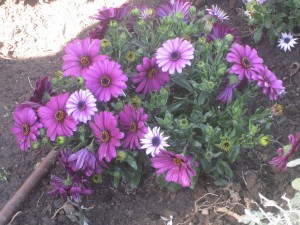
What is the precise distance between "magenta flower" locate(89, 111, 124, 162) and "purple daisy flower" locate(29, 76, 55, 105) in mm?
325

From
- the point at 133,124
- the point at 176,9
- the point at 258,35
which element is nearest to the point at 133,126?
the point at 133,124

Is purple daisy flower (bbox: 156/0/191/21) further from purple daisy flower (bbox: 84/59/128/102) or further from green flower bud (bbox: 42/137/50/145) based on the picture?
green flower bud (bbox: 42/137/50/145)

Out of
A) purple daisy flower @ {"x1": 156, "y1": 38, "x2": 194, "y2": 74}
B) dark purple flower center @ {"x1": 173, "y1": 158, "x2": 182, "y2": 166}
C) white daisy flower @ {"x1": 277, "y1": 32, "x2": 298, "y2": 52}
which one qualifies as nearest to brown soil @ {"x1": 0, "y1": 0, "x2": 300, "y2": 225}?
white daisy flower @ {"x1": 277, "y1": 32, "x2": 298, "y2": 52}

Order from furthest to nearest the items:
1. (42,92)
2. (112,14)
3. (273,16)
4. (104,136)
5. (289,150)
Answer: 1. (273,16)
2. (112,14)
3. (42,92)
4. (104,136)
5. (289,150)

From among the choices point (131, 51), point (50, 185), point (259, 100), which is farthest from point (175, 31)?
point (50, 185)

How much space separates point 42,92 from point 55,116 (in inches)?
8.5

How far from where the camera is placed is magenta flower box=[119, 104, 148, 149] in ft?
5.83

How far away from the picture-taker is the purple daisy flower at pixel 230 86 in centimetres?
187

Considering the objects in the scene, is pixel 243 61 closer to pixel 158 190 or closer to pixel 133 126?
pixel 133 126

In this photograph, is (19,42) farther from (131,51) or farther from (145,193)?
(145,193)

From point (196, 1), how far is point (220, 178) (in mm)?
1481

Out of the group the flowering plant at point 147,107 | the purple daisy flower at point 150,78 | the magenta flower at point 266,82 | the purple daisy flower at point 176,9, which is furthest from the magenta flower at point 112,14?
the magenta flower at point 266,82

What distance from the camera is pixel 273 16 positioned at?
2.62 meters

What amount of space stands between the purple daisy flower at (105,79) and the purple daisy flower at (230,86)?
17.6 inches
